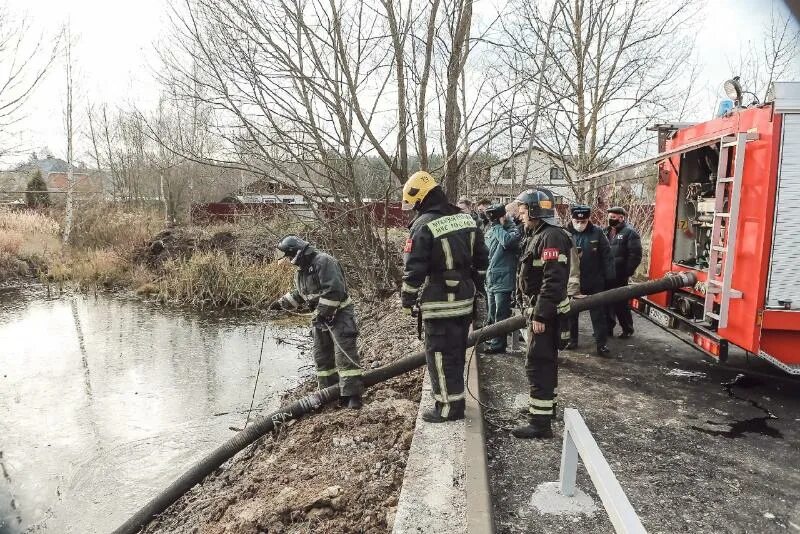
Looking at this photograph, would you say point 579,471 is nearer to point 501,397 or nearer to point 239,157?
point 501,397

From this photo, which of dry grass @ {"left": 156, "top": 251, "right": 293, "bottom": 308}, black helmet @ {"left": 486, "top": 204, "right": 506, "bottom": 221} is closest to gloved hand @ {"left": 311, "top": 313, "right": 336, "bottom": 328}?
black helmet @ {"left": 486, "top": 204, "right": 506, "bottom": 221}

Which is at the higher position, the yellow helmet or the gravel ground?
the yellow helmet

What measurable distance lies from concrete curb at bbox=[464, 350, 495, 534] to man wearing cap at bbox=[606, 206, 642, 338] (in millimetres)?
3200

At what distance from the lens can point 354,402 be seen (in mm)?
5762

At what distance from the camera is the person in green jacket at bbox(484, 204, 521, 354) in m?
6.39

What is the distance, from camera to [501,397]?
209 inches

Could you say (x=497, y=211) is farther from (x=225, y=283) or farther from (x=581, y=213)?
(x=225, y=283)

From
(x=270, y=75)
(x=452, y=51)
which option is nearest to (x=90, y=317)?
(x=270, y=75)

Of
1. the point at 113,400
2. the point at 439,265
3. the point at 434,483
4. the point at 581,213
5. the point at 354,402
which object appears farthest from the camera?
the point at 113,400

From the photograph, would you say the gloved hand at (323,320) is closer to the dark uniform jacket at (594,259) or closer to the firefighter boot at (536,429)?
→ the firefighter boot at (536,429)

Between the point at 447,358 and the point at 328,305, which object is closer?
the point at 447,358

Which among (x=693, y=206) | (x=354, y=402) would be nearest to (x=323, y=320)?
(x=354, y=402)

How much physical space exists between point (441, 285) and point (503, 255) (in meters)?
2.35

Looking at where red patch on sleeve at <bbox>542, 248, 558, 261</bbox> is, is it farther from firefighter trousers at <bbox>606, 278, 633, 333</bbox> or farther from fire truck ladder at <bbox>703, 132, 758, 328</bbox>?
firefighter trousers at <bbox>606, 278, 633, 333</bbox>
